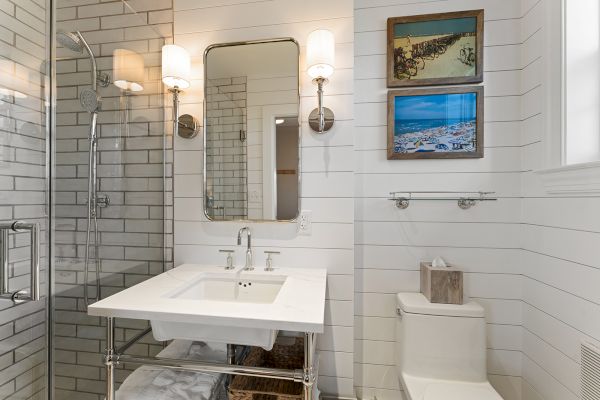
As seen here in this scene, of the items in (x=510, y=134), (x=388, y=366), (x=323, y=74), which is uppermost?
(x=323, y=74)

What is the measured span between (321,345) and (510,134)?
1.54 metres

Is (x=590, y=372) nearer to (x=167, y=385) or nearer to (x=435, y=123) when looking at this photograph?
(x=435, y=123)

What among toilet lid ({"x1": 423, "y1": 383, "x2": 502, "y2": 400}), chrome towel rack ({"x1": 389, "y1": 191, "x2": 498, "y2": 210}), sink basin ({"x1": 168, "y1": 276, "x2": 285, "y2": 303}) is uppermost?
chrome towel rack ({"x1": 389, "y1": 191, "x2": 498, "y2": 210})

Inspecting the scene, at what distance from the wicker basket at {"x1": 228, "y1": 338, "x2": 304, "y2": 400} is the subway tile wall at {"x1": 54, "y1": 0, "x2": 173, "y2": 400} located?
2.14 ft

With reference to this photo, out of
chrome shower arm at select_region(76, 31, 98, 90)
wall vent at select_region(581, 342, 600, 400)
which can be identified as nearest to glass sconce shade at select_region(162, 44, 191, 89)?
chrome shower arm at select_region(76, 31, 98, 90)

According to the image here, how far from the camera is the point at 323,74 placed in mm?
1514

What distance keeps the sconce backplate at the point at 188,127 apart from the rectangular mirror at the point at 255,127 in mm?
116

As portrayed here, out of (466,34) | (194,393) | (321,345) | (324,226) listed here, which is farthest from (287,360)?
(466,34)

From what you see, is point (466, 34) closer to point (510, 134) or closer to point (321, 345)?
point (510, 134)

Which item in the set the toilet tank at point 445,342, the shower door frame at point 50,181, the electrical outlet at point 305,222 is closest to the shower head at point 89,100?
the shower door frame at point 50,181

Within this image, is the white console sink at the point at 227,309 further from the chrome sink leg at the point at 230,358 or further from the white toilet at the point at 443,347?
the white toilet at the point at 443,347

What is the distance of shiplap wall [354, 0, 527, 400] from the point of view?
1.61 meters

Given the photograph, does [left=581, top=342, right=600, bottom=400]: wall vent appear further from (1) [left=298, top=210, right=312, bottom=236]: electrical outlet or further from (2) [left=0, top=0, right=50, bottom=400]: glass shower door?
(2) [left=0, top=0, right=50, bottom=400]: glass shower door

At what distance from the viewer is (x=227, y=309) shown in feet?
3.62
